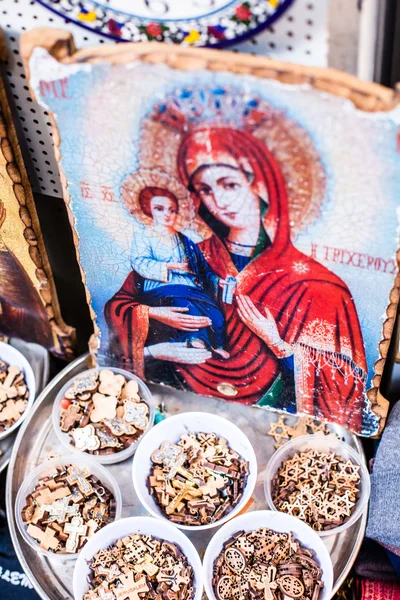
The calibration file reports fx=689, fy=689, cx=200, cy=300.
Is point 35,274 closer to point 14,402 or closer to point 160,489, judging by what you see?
point 14,402

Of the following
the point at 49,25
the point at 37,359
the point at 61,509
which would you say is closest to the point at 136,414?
the point at 61,509

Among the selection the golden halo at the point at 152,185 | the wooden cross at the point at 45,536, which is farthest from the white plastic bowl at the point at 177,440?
the golden halo at the point at 152,185

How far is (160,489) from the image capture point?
1.63 m

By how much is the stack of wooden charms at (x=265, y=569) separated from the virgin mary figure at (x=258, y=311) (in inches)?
13.0

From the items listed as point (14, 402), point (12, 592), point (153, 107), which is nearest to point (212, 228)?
point (153, 107)

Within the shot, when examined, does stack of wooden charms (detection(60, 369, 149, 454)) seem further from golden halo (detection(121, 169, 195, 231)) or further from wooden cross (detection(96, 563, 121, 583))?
golden halo (detection(121, 169, 195, 231))

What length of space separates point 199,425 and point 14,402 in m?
0.51

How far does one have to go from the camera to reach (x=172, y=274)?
1518mm

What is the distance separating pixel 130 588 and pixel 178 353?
0.55m

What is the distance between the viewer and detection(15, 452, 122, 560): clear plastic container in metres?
1.65

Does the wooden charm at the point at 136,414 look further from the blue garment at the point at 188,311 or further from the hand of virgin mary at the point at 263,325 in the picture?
the hand of virgin mary at the point at 263,325

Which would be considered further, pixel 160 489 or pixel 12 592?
pixel 12 592

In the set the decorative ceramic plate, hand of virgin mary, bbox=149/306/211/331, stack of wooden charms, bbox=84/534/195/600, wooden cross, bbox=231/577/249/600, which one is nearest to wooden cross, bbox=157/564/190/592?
stack of wooden charms, bbox=84/534/195/600

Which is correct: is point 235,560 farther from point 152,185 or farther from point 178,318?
point 152,185
